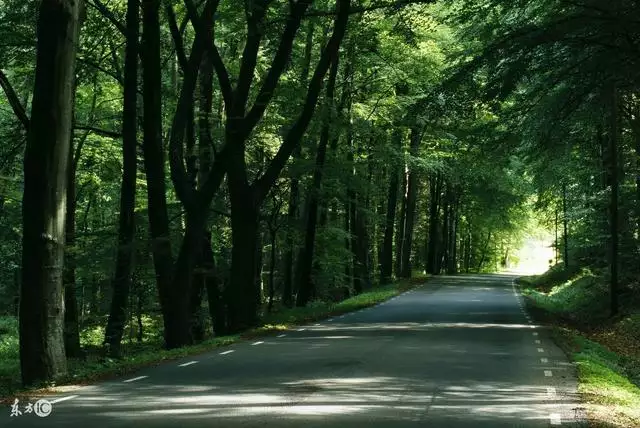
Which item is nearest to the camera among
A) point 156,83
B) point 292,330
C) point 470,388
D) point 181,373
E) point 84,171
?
point 470,388

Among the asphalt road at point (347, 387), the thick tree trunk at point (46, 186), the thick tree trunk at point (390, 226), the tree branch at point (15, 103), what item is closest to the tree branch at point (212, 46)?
the tree branch at point (15, 103)

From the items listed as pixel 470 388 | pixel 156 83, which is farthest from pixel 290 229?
pixel 470 388

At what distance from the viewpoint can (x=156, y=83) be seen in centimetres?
1664

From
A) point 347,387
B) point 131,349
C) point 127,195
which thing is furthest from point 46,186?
point 131,349

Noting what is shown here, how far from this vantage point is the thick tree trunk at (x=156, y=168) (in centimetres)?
1638

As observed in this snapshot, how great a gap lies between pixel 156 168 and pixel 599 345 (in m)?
11.0

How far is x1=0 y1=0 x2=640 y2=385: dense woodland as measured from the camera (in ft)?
34.4

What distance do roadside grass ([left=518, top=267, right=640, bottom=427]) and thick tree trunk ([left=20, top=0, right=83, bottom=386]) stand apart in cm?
735

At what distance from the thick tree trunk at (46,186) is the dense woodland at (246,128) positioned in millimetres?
Answer: 24

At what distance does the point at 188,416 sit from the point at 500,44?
32.4 feet

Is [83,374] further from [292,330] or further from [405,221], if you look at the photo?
[405,221]

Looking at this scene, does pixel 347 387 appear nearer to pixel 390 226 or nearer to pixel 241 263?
pixel 241 263

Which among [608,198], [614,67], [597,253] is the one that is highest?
[614,67]

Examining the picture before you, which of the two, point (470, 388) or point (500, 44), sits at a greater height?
point (500, 44)
